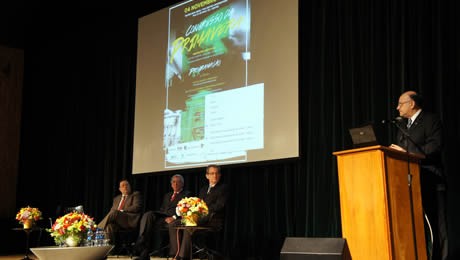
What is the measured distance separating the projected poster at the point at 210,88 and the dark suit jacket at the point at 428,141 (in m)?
2.25

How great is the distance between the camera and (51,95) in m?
9.90

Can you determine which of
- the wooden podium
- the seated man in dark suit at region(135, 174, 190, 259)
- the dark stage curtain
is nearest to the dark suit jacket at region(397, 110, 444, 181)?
the wooden podium

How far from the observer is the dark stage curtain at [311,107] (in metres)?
4.84

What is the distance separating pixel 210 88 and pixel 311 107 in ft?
→ 4.53

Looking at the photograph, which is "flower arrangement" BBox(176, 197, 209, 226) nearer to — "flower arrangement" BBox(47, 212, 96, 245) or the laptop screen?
"flower arrangement" BBox(47, 212, 96, 245)

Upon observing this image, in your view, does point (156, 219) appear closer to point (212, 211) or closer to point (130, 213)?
point (130, 213)

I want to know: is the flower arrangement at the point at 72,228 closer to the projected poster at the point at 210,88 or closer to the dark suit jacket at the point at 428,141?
the dark suit jacket at the point at 428,141

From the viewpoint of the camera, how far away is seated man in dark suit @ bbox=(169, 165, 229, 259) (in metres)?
5.45

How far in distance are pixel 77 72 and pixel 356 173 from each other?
7.02 metres

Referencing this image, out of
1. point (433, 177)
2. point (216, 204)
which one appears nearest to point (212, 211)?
point (216, 204)

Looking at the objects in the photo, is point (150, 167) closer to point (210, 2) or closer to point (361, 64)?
point (210, 2)

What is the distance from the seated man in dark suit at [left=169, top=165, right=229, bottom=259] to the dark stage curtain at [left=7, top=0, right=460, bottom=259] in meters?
0.48

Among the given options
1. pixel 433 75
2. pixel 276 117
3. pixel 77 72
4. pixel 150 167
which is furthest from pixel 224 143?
pixel 77 72

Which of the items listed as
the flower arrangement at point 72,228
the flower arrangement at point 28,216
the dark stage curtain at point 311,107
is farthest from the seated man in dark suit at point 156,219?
the flower arrangement at point 72,228
